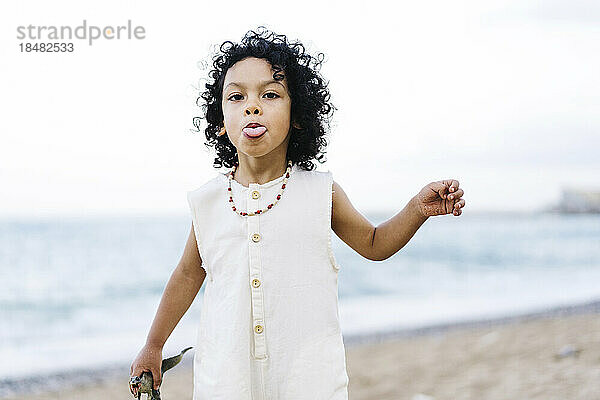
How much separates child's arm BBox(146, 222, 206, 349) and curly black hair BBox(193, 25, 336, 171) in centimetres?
24

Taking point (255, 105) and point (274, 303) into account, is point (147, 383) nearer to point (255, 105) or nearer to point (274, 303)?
point (274, 303)

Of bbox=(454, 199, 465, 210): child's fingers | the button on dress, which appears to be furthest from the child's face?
bbox=(454, 199, 465, 210): child's fingers

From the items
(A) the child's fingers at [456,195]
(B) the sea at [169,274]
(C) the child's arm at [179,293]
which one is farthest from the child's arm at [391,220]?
(B) the sea at [169,274]

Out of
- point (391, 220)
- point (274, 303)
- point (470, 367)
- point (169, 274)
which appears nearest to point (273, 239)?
point (274, 303)

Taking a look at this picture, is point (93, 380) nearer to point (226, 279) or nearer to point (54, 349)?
point (54, 349)

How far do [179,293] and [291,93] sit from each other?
0.54m

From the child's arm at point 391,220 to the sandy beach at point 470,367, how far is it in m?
2.60

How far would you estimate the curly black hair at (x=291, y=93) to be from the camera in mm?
1650

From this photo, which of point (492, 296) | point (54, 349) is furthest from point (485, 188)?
point (54, 349)

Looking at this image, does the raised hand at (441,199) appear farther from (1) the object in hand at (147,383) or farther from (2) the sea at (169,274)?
(2) the sea at (169,274)

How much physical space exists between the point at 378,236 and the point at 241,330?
365 mm

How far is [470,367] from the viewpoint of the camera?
486 centimetres

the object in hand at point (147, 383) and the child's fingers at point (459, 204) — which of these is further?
the object in hand at point (147, 383)

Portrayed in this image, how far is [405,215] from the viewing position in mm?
1585
